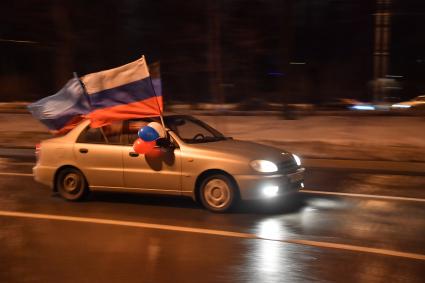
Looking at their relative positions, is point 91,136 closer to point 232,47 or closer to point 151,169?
point 151,169

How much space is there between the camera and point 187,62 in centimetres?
2672

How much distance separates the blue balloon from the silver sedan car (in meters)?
0.10

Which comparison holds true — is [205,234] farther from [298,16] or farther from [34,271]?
[298,16]

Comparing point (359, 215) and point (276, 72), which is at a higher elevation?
point (276, 72)

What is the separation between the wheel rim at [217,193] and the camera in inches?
314

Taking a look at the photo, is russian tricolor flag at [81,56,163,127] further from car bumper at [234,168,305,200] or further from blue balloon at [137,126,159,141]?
car bumper at [234,168,305,200]

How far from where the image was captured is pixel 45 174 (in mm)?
9250

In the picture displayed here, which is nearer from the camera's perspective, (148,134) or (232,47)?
(148,134)

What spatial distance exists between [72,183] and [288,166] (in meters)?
3.40

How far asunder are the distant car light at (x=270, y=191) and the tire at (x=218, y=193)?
0.42 metres

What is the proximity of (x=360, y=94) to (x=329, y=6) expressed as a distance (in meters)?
5.09

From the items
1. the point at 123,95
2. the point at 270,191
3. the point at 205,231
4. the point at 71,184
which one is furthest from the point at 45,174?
the point at 270,191

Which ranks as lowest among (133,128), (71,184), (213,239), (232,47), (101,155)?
(213,239)

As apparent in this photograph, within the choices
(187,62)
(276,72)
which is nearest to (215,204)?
(187,62)
